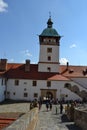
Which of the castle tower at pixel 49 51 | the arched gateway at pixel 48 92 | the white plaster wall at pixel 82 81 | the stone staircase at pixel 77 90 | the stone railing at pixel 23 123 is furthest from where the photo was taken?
the castle tower at pixel 49 51

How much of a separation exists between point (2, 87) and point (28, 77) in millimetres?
7423

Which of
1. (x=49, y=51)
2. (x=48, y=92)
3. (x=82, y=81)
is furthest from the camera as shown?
(x=49, y=51)

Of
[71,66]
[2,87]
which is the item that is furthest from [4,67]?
[71,66]

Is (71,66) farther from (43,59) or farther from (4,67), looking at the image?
(4,67)

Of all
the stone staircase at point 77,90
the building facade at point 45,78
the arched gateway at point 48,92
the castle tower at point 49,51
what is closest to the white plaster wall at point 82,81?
the building facade at point 45,78

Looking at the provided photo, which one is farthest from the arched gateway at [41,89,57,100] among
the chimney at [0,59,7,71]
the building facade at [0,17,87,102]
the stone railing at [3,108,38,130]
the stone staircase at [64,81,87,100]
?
the stone railing at [3,108,38,130]

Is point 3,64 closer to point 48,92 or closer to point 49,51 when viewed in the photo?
point 49,51

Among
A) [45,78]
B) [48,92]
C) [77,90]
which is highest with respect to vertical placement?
[45,78]

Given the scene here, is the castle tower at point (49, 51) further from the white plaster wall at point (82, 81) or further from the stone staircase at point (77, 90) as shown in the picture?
the stone staircase at point (77, 90)

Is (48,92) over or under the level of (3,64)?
under

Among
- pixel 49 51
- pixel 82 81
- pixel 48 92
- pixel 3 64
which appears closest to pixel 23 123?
pixel 48 92

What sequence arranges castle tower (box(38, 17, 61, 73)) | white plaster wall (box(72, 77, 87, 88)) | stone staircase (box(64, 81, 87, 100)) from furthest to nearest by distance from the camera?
castle tower (box(38, 17, 61, 73)), white plaster wall (box(72, 77, 87, 88)), stone staircase (box(64, 81, 87, 100))

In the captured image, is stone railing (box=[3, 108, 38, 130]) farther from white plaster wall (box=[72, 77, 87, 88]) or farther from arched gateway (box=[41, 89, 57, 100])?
white plaster wall (box=[72, 77, 87, 88])

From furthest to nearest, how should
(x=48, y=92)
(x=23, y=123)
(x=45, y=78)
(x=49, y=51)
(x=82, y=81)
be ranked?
(x=49, y=51) < (x=82, y=81) < (x=45, y=78) < (x=48, y=92) < (x=23, y=123)
